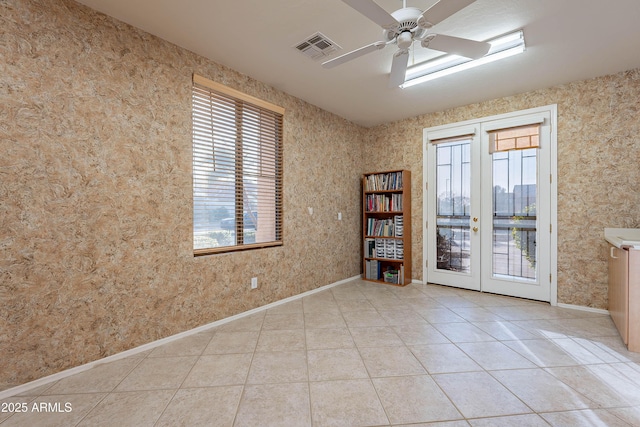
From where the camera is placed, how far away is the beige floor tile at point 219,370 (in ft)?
6.24

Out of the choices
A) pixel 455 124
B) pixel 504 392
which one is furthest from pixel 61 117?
pixel 455 124

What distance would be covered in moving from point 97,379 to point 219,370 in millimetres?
834

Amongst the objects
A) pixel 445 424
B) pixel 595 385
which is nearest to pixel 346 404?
pixel 445 424

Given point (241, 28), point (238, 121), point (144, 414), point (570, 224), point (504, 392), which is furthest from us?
point (570, 224)

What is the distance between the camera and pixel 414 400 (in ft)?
5.59

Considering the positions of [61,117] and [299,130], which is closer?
[61,117]

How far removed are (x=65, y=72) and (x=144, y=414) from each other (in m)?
2.39

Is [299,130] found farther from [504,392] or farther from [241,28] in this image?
[504,392]

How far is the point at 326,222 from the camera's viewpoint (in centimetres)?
429

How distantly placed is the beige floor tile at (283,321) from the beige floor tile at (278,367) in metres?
0.52

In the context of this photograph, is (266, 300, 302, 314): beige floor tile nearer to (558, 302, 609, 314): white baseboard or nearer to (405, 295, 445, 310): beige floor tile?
(405, 295, 445, 310): beige floor tile

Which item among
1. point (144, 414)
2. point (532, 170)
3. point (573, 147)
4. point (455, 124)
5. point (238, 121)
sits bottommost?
point (144, 414)

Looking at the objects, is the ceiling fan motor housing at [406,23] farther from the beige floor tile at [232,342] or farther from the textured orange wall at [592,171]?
the textured orange wall at [592,171]

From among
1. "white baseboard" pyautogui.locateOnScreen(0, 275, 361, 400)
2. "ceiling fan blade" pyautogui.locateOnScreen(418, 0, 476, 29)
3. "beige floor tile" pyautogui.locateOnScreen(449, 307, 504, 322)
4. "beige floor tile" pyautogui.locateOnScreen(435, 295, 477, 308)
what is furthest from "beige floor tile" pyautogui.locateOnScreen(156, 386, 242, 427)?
"beige floor tile" pyautogui.locateOnScreen(435, 295, 477, 308)
